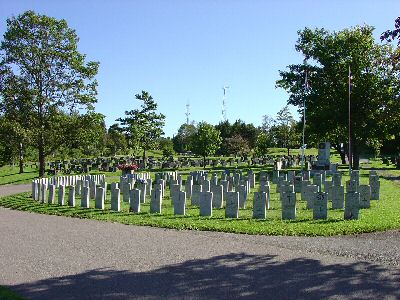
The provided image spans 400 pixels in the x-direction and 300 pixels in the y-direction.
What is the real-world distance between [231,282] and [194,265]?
1231 millimetres

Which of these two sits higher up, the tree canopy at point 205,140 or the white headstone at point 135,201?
the tree canopy at point 205,140

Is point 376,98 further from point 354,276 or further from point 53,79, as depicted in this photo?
point 354,276

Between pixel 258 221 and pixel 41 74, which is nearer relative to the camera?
pixel 258 221

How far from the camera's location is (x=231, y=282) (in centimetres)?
732

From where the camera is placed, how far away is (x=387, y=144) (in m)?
66.5

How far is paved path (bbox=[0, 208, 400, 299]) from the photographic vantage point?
692 centimetres

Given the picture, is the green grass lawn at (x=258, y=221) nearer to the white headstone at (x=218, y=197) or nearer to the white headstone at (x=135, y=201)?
the white headstone at (x=135, y=201)

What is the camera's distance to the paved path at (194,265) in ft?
22.7

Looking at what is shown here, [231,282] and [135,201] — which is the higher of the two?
[135,201]

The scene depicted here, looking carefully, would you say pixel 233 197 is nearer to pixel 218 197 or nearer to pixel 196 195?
pixel 218 197

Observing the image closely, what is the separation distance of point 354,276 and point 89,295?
14.2ft

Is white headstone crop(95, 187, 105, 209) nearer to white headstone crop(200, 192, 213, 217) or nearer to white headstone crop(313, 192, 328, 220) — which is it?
white headstone crop(200, 192, 213, 217)

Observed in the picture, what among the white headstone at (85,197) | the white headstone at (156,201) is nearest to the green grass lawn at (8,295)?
the white headstone at (156,201)

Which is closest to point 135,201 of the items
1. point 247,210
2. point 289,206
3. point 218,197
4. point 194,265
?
point 218,197
